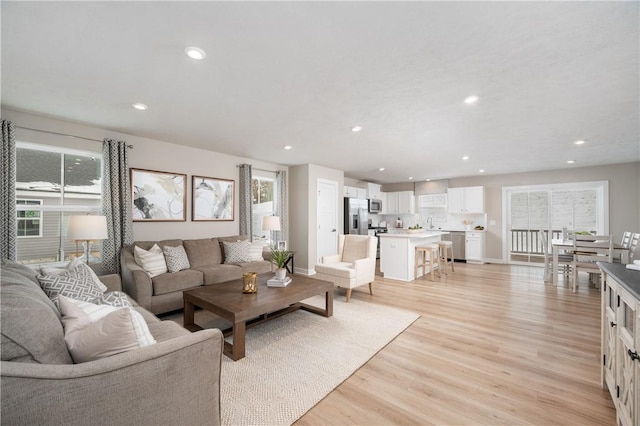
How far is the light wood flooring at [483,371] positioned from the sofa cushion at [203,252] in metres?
2.69

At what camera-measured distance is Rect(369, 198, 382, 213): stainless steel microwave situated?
27.0ft

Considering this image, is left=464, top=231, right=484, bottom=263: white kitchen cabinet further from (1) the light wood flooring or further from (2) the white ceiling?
(2) the white ceiling

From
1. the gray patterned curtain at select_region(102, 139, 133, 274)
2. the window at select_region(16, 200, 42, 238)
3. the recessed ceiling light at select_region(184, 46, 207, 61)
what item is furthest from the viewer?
the gray patterned curtain at select_region(102, 139, 133, 274)

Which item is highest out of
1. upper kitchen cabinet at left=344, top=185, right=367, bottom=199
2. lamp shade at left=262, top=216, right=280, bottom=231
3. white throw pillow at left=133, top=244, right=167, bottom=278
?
upper kitchen cabinet at left=344, top=185, right=367, bottom=199

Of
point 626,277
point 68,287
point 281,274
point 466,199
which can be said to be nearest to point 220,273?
point 281,274

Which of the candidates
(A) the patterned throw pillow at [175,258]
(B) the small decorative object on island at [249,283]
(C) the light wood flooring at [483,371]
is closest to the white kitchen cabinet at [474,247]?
(C) the light wood flooring at [483,371]

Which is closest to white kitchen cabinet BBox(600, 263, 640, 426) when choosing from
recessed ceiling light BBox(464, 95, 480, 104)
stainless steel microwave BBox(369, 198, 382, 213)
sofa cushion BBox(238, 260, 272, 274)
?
recessed ceiling light BBox(464, 95, 480, 104)

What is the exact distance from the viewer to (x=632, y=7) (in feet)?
4.83

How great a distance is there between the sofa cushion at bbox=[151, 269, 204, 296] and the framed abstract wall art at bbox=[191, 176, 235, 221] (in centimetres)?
131

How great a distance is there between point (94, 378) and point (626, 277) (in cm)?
267

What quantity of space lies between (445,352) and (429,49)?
254cm

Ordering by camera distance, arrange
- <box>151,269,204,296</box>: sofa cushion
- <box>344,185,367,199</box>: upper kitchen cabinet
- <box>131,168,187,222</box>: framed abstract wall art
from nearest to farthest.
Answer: <box>151,269,204,296</box>: sofa cushion, <box>131,168,187,222</box>: framed abstract wall art, <box>344,185,367,199</box>: upper kitchen cabinet

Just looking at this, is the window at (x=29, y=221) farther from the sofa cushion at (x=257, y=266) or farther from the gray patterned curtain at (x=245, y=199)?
the gray patterned curtain at (x=245, y=199)

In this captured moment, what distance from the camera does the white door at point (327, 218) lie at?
6246 millimetres
